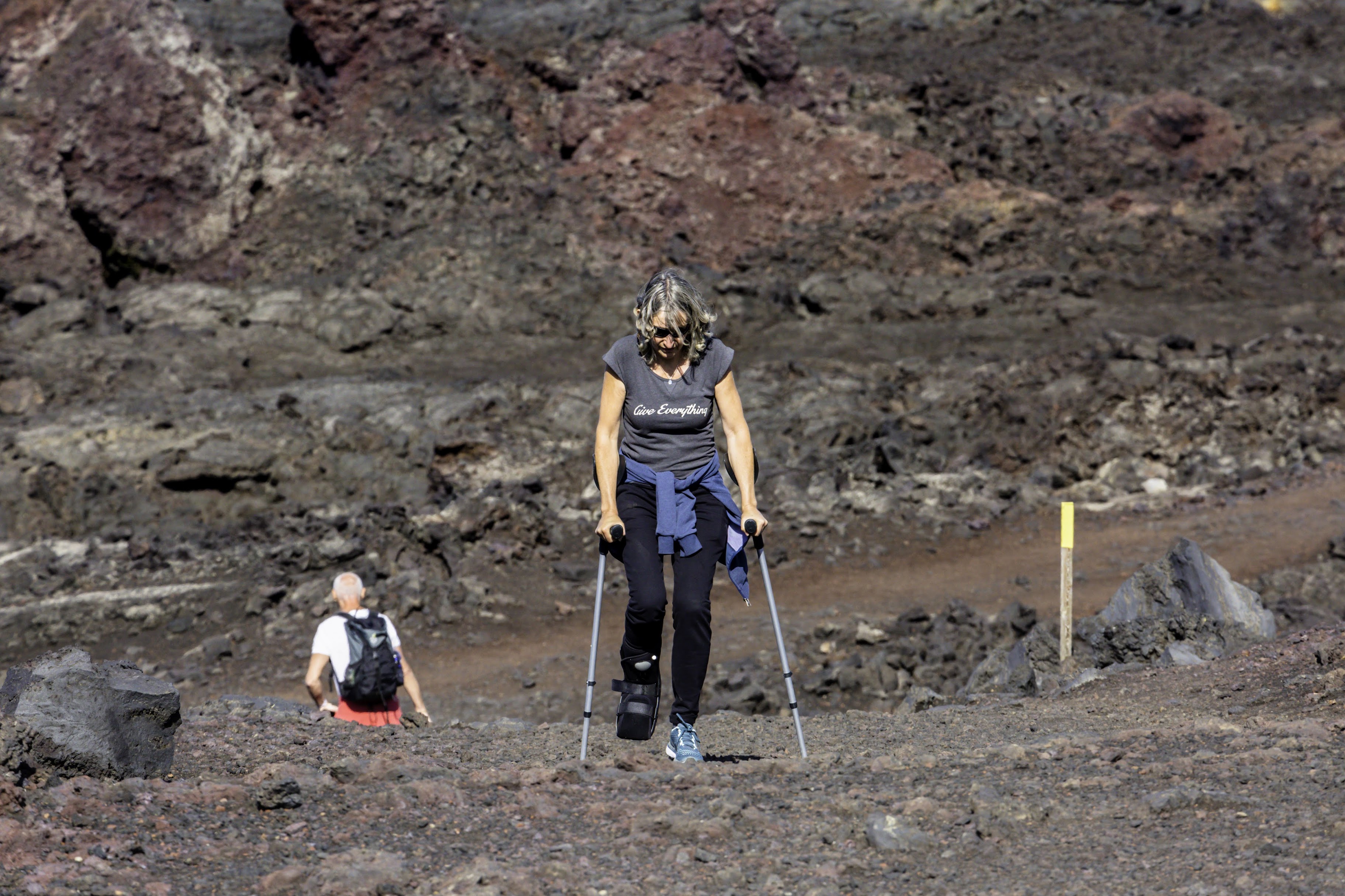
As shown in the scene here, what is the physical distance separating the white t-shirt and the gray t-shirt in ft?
8.07

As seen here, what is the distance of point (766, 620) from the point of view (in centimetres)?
1167

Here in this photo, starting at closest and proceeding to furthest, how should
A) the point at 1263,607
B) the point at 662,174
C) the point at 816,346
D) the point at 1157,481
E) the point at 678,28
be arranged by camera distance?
the point at 1263,607 < the point at 1157,481 < the point at 816,346 < the point at 662,174 < the point at 678,28

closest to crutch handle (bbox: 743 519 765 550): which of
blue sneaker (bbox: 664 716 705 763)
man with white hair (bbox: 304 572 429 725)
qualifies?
blue sneaker (bbox: 664 716 705 763)

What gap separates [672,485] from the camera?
483cm

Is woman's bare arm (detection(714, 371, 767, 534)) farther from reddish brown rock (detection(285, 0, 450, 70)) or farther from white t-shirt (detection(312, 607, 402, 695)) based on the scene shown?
reddish brown rock (detection(285, 0, 450, 70))

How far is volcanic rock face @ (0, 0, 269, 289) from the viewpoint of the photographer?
22359 mm

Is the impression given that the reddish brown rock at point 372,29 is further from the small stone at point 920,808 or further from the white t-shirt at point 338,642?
the small stone at point 920,808

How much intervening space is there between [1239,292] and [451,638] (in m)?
15.1

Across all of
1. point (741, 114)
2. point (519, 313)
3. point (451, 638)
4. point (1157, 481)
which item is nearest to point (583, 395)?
point (519, 313)

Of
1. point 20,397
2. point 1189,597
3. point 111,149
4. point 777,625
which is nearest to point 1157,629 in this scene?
point 1189,597

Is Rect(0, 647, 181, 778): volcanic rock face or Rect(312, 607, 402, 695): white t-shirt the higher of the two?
Rect(0, 647, 181, 778): volcanic rock face

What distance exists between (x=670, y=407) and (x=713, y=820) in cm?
165

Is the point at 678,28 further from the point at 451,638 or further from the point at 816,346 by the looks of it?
the point at 451,638

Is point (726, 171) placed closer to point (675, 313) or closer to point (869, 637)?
point (869, 637)
